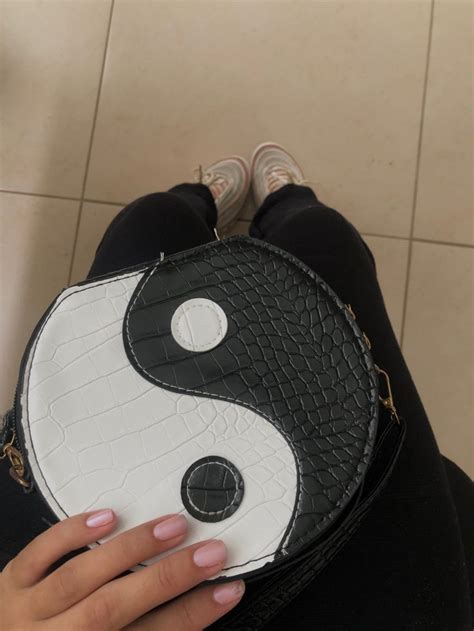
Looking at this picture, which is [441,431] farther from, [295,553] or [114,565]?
[114,565]

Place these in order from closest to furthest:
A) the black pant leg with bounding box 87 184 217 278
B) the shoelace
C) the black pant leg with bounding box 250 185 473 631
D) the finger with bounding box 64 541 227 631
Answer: the finger with bounding box 64 541 227 631 → the black pant leg with bounding box 250 185 473 631 → the black pant leg with bounding box 87 184 217 278 → the shoelace

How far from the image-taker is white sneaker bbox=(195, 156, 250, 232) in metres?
0.88

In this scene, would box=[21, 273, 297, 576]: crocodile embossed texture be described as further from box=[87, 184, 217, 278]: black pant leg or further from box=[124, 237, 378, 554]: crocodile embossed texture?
box=[87, 184, 217, 278]: black pant leg

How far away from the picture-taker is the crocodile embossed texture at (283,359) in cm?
43

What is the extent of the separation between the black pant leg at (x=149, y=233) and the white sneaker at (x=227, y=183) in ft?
0.75

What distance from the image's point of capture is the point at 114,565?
37cm

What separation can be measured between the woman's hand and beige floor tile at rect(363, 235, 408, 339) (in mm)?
617

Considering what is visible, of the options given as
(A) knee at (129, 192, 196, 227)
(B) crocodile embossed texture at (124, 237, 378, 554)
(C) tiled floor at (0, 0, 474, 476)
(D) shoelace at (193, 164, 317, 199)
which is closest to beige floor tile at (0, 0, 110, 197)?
(C) tiled floor at (0, 0, 474, 476)

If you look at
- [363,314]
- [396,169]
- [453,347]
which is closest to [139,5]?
[396,169]

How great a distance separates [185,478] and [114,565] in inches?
3.0

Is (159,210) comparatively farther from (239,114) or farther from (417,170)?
(417,170)

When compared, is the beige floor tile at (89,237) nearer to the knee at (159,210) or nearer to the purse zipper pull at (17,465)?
the knee at (159,210)

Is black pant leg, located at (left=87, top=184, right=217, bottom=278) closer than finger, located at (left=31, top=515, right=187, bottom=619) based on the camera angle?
No

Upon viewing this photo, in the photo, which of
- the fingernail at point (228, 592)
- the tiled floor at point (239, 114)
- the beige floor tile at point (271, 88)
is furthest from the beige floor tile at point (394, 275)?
the fingernail at point (228, 592)
